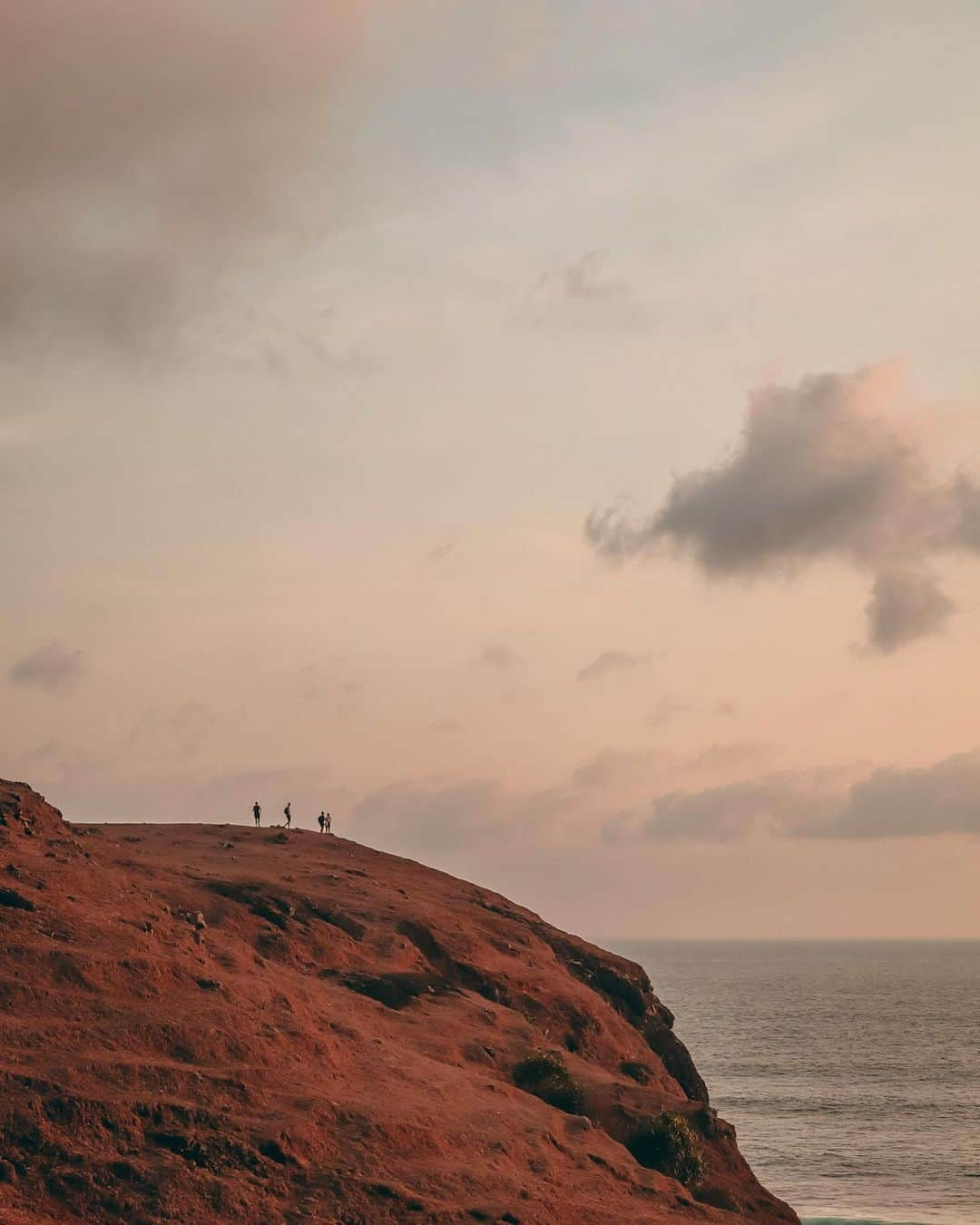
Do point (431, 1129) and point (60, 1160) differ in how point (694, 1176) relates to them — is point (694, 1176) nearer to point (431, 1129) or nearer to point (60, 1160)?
point (431, 1129)

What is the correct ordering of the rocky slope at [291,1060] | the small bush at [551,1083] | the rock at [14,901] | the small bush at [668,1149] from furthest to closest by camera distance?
1. the small bush at [551,1083]
2. the small bush at [668,1149]
3. the rock at [14,901]
4. the rocky slope at [291,1060]

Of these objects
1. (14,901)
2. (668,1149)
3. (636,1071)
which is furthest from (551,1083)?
(14,901)

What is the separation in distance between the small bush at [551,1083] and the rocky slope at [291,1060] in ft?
3.01

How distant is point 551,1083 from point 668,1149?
6010mm

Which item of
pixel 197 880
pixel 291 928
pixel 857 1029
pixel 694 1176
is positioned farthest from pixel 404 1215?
pixel 857 1029

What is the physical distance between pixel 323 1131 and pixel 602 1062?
29.8 meters

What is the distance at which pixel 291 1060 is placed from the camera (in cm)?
5325

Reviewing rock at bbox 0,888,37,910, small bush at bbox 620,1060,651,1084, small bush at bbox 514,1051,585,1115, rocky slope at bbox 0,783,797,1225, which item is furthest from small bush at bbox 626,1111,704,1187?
rock at bbox 0,888,37,910

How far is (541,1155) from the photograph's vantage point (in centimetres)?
5419

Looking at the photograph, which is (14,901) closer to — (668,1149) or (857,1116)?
(668,1149)

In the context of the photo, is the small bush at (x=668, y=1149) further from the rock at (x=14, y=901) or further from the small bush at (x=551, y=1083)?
the rock at (x=14, y=901)

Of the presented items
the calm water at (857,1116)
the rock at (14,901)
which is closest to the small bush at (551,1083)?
the rock at (14,901)

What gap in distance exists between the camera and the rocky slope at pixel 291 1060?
145ft

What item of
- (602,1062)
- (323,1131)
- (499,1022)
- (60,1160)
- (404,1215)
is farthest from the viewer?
(602,1062)
